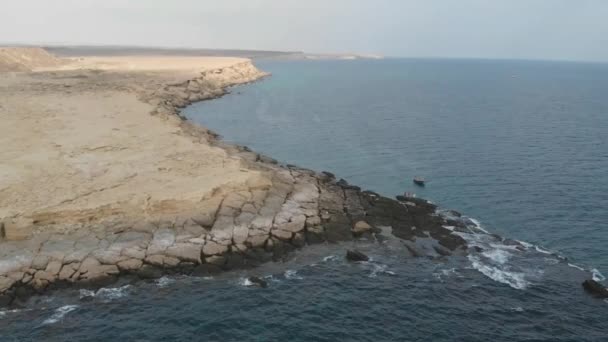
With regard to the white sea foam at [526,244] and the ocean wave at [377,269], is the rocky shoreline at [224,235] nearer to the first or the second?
the ocean wave at [377,269]

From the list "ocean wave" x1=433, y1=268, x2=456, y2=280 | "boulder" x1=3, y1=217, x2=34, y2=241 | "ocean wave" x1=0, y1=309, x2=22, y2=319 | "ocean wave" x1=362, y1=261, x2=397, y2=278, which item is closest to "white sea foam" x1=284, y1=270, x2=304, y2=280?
"ocean wave" x1=362, y1=261, x2=397, y2=278

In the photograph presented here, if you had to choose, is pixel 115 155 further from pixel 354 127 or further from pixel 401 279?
pixel 354 127

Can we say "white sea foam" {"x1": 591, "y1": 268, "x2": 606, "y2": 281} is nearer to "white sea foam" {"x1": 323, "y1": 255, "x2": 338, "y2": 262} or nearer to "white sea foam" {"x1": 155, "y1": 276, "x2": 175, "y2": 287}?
"white sea foam" {"x1": 323, "y1": 255, "x2": 338, "y2": 262}

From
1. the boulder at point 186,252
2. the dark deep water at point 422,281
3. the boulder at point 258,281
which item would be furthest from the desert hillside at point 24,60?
the boulder at point 258,281

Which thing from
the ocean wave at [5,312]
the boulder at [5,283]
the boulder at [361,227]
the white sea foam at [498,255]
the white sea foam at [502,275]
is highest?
the boulder at [361,227]

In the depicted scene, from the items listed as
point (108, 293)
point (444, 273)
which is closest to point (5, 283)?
point (108, 293)

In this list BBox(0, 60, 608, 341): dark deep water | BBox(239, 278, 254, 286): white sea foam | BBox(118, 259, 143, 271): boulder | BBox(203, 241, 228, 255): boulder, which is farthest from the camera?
BBox(203, 241, 228, 255): boulder

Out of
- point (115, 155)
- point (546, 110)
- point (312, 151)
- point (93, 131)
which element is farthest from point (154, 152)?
point (546, 110)
